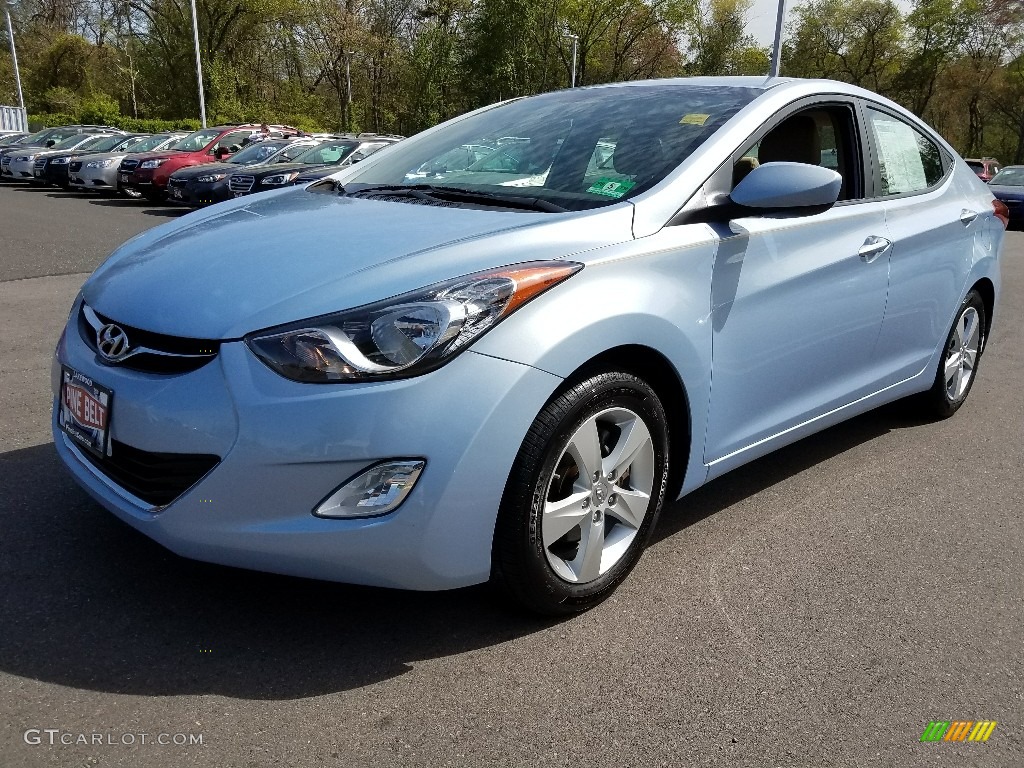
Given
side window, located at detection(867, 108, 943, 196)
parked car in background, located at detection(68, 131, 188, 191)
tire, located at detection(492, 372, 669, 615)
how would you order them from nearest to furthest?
1. tire, located at detection(492, 372, 669, 615)
2. side window, located at detection(867, 108, 943, 196)
3. parked car in background, located at detection(68, 131, 188, 191)

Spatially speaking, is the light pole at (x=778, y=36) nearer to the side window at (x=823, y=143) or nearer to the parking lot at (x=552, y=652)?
the side window at (x=823, y=143)

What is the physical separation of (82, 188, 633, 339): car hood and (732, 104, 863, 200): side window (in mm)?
1049

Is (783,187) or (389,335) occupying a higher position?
(783,187)

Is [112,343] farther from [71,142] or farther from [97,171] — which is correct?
[71,142]

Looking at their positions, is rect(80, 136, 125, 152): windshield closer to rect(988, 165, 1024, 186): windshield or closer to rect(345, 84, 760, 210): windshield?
rect(988, 165, 1024, 186): windshield

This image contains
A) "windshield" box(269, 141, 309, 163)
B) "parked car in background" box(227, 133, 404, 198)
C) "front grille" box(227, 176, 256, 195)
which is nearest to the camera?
"parked car in background" box(227, 133, 404, 198)

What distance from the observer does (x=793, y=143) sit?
3557mm

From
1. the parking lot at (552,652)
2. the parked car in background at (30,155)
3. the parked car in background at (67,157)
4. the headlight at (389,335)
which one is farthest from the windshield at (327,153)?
the headlight at (389,335)

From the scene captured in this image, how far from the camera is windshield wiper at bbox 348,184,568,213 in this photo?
286 cm

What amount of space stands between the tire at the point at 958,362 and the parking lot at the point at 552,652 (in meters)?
1.01

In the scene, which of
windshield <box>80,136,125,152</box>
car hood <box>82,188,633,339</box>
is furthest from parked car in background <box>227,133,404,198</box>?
car hood <box>82,188,633,339</box>

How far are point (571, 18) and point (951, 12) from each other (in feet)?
65.1

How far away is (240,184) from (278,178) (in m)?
0.81

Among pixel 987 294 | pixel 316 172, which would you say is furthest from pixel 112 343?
pixel 316 172
